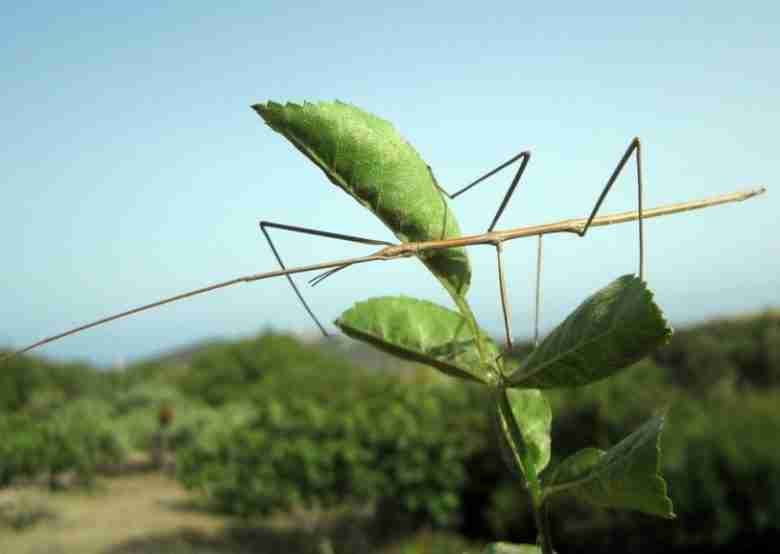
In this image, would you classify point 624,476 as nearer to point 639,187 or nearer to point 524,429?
point 524,429

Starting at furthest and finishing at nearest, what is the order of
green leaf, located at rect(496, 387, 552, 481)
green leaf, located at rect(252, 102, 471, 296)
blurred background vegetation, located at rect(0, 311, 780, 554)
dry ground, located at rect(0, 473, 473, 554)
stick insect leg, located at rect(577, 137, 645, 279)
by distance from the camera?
dry ground, located at rect(0, 473, 473, 554)
blurred background vegetation, located at rect(0, 311, 780, 554)
stick insect leg, located at rect(577, 137, 645, 279)
green leaf, located at rect(252, 102, 471, 296)
green leaf, located at rect(496, 387, 552, 481)

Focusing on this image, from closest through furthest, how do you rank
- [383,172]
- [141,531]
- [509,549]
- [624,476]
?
1. [624,476]
2. [509,549]
3. [383,172]
4. [141,531]

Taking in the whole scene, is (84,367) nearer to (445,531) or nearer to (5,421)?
(5,421)

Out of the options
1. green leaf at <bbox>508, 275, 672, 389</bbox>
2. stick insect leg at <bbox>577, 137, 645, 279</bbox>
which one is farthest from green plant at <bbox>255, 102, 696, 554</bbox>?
stick insect leg at <bbox>577, 137, 645, 279</bbox>

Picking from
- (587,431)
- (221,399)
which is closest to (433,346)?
(587,431)

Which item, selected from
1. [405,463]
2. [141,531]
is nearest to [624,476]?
[405,463]

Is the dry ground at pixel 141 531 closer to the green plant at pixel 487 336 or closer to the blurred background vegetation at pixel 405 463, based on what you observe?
the blurred background vegetation at pixel 405 463

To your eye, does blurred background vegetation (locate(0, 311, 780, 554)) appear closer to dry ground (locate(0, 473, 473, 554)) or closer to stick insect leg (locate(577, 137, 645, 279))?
dry ground (locate(0, 473, 473, 554))
